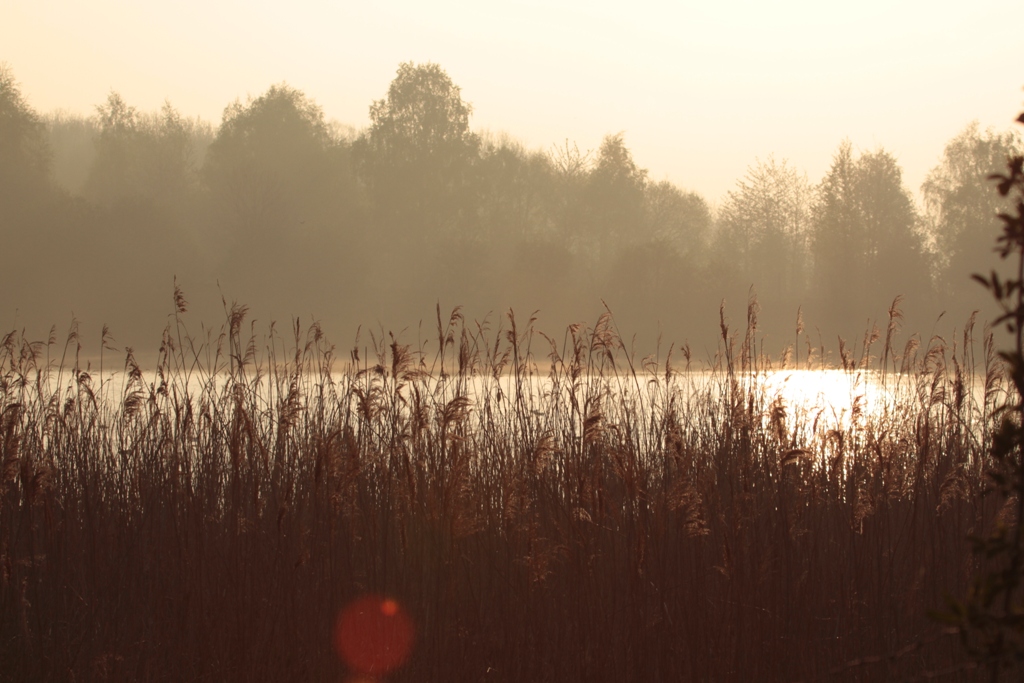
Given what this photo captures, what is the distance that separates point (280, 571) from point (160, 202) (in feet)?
123

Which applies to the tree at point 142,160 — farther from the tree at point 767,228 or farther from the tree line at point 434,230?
the tree at point 767,228

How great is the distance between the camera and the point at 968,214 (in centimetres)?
3606

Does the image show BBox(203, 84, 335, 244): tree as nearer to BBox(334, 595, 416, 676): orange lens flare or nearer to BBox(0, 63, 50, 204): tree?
BBox(0, 63, 50, 204): tree

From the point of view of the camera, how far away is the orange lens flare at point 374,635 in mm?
3660

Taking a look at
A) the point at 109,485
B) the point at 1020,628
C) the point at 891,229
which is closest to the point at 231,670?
the point at 109,485

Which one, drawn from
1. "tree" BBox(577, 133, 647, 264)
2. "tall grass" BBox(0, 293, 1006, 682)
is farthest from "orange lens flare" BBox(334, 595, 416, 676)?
"tree" BBox(577, 133, 647, 264)

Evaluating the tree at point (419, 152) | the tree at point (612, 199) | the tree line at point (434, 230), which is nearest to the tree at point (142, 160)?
the tree line at point (434, 230)

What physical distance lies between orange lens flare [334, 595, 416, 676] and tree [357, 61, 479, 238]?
35744 mm

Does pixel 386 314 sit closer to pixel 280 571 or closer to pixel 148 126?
pixel 148 126

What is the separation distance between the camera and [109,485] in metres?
5.16

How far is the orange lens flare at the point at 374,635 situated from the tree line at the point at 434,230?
2893 cm

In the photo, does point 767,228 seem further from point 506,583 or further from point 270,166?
point 506,583

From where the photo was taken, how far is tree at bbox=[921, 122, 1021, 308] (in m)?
34.7

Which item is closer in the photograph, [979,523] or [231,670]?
[231,670]
